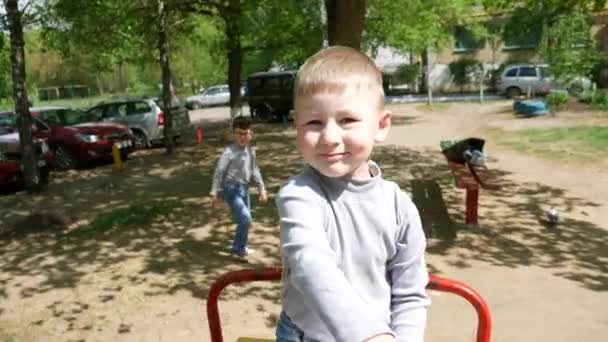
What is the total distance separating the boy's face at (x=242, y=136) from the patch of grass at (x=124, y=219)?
2.65 m

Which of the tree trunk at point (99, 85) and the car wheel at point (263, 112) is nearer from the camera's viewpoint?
the car wheel at point (263, 112)

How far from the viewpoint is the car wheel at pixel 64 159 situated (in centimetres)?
1548

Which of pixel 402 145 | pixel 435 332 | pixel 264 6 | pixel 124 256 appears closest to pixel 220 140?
pixel 264 6

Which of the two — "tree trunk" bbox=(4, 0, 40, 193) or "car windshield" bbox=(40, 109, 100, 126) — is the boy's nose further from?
"car windshield" bbox=(40, 109, 100, 126)

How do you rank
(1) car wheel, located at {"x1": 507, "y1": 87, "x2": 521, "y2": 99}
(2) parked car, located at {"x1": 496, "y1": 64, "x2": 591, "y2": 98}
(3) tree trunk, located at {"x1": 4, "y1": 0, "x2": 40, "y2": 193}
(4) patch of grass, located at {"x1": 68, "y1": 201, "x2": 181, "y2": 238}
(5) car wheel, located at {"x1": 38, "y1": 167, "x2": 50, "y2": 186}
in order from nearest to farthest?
(4) patch of grass, located at {"x1": 68, "y1": 201, "x2": 181, "y2": 238}
(3) tree trunk, located at {"x1": 4, "y1": 0, "x2": 40, "y2": 193}
(5) car wheel, located at {"x1": 38, "y1": 167, "x2": 50, "y2": 186}
(2) parked car, located at {"x1": 496, "y1": 64, "x2": 591, "y2": 98}
(1) car wheel, located at {"x1": 507, "y1": 87, "x2": 521, "y2": 99}

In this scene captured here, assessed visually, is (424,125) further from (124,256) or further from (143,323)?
(143,323)

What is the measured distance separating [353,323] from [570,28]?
26.0 metres

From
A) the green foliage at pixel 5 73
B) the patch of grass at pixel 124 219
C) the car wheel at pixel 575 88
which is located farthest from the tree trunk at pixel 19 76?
the car wheel at pixel 575 88

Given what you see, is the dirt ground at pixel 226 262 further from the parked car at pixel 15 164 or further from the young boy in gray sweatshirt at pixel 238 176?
the parked car at pixel 15 164

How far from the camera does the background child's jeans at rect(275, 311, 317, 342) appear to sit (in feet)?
5.78

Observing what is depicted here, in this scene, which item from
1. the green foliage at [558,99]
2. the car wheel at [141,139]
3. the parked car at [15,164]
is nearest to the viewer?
the parked car at [15,164]

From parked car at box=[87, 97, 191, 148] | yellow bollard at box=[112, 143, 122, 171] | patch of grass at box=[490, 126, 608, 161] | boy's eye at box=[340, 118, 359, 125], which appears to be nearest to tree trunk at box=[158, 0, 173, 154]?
parked car at box=[87, 97, 191, 148]

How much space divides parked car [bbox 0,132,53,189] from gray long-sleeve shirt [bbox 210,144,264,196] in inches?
294

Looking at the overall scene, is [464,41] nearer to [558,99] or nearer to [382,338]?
[558,99]
